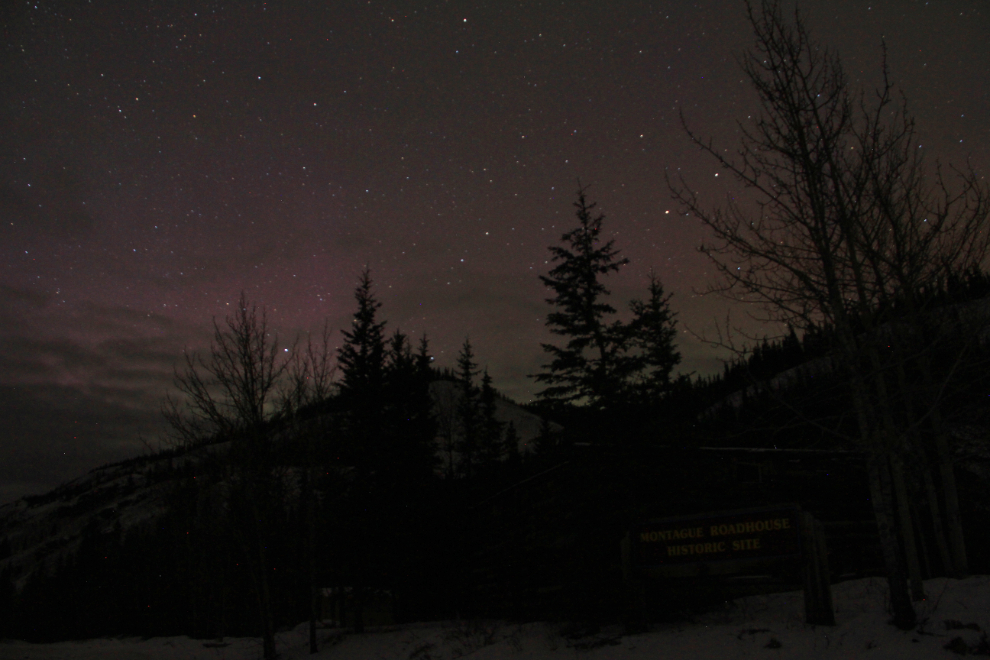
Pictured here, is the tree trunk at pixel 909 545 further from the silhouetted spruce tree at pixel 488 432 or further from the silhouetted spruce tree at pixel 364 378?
the silhouetted spruce tree at pixel 488 432

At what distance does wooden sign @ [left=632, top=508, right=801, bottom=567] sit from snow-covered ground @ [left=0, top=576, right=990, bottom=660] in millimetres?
1076

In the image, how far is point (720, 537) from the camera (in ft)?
32.7

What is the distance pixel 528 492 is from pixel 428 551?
607 cm

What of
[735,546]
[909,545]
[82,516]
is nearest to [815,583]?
[735,546]

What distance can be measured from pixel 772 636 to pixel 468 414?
4543 cm

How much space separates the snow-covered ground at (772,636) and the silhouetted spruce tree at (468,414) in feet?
113

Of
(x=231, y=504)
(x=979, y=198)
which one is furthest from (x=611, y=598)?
(x=231, y=504)

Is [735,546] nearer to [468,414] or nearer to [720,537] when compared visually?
[720,537]

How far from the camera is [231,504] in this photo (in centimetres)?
1747

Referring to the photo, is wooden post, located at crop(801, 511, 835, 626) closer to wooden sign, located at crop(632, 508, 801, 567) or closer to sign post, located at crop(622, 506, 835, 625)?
sign post, located at crop(622, 506, 835, 625)

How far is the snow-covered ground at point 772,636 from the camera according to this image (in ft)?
24.1

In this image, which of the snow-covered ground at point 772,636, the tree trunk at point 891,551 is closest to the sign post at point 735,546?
the snow-covered ground at point 772,636

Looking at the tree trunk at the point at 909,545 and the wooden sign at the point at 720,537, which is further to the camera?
the tree trunk at the point at 909,545

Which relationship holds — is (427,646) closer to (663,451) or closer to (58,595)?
(663,451)
